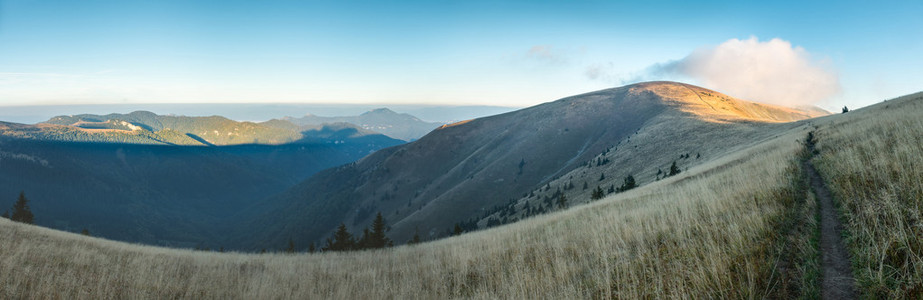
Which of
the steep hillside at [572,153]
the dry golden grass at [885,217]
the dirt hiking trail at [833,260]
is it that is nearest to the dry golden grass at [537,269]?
the dirt hiking trail at [833,260]

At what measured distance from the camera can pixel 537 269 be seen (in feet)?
22.8

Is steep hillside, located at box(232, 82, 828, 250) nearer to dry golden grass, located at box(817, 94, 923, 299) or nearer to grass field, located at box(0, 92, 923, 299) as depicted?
dry golden grass, located at box(817, 94, 923, 299)

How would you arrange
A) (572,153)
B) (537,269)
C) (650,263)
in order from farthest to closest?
(572,153)
(537,269)
(650,263)

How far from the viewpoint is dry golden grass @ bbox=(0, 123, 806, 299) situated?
4500 mm

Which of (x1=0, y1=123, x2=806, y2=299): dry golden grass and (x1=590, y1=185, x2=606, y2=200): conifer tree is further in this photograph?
(x1=590, y1=185, x2=606, y2=200): conifer tree

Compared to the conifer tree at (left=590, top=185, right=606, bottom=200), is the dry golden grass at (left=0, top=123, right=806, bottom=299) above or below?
above

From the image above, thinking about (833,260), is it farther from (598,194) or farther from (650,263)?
(598,194)

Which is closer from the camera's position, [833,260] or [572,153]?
[833,260]

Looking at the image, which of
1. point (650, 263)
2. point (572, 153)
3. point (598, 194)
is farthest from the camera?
point (572, 153)

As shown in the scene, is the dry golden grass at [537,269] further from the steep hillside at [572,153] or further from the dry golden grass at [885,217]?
the steep hillside at [572,153]

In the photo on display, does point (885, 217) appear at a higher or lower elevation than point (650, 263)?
higher

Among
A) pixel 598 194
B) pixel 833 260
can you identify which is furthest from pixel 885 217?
pixel 598 194

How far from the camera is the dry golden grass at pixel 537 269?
14.8ft

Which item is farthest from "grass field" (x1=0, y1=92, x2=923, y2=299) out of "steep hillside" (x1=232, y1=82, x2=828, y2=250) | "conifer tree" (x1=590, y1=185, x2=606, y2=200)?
"steep hillside" (x1=232, y1=82, x2=828, y2=250)
